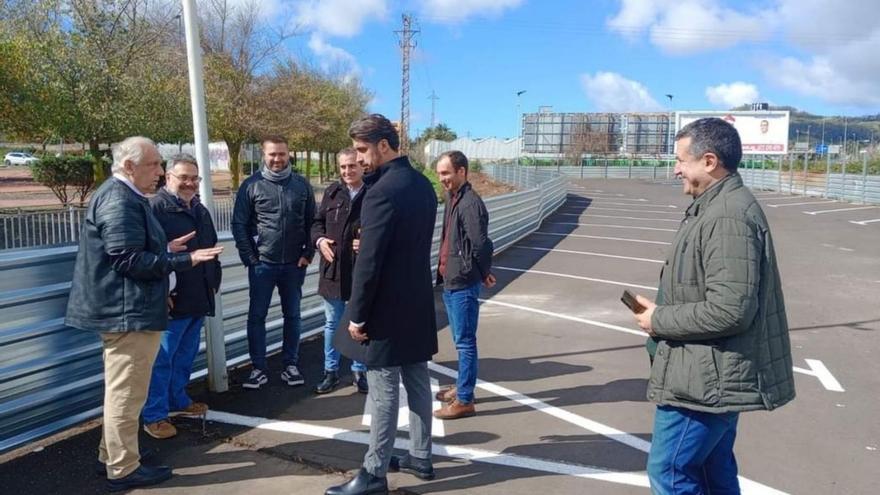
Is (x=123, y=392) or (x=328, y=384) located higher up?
(x=123, y=392)

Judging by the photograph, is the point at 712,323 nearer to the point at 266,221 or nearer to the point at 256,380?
the point at 266,221

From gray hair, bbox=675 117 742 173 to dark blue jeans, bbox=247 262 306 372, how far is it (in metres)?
3.54

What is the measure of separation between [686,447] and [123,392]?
285cm

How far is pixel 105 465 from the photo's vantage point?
3.92 m

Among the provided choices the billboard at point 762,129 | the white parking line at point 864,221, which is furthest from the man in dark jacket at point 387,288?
the billboard at point 762,129

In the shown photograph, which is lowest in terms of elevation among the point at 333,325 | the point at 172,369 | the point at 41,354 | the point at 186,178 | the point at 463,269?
the point at 172,369

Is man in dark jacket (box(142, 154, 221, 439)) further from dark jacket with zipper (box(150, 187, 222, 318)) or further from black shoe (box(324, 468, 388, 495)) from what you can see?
black shoe (box(324, 468, 388, 495))

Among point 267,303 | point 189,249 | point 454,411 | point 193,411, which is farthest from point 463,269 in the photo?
point 193,411

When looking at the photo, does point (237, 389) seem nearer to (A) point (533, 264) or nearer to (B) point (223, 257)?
(B) point (223, 257)

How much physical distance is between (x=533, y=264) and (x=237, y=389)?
7755 millimetres

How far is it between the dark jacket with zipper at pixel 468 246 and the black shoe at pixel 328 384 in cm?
124

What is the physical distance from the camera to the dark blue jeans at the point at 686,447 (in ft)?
8.82

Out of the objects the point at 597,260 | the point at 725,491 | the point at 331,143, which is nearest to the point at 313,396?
the point at 725,491

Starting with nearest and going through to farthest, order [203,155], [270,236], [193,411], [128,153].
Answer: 1. [128,153]
2. [193,411]
3. [203,155]
4. [270,236]
